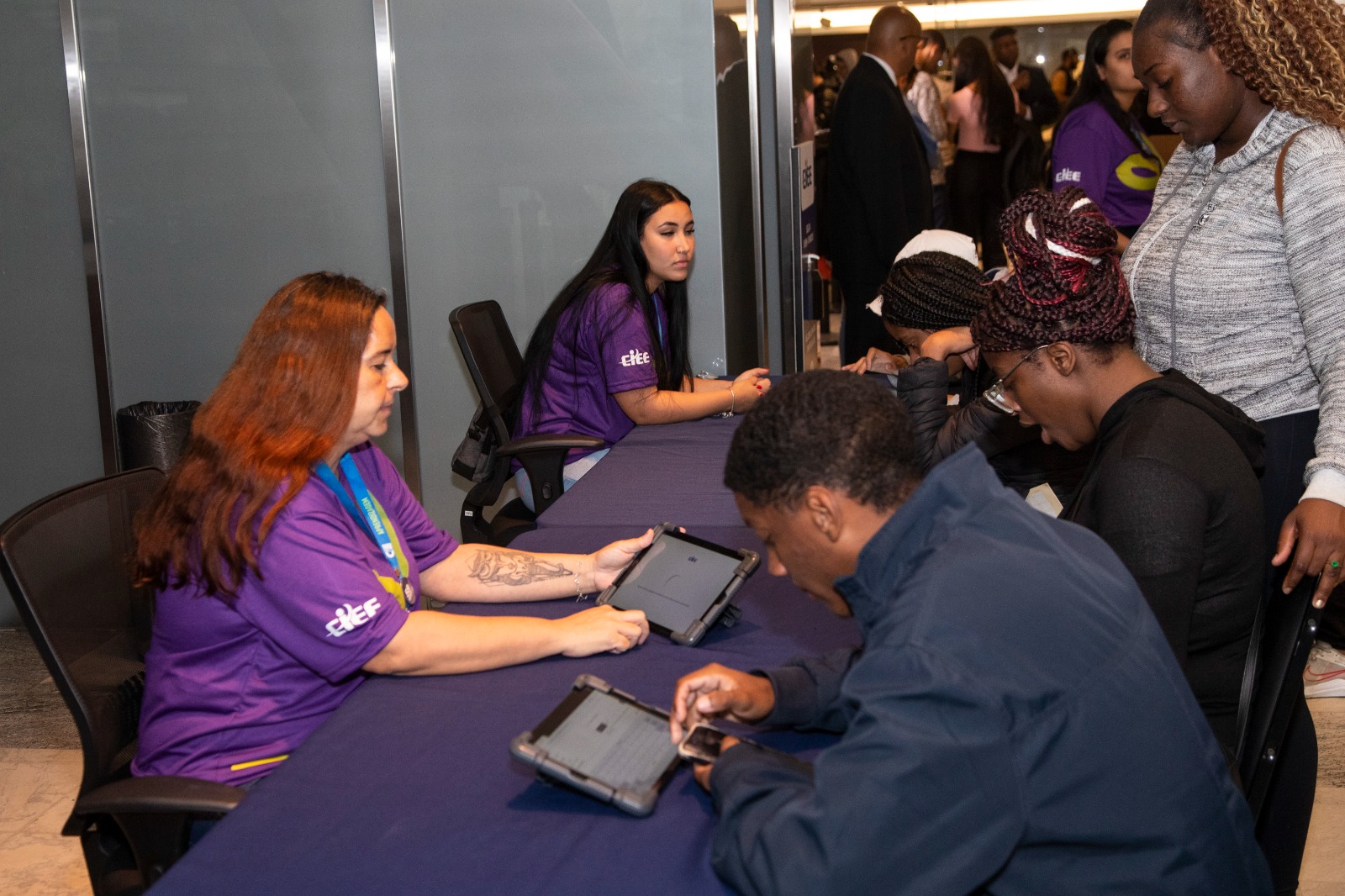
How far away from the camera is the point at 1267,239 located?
6.44 ft

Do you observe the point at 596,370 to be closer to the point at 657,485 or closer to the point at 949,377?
the point at 657,485

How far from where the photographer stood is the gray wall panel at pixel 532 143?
13.0 feet

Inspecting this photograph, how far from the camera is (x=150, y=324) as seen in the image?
424cm

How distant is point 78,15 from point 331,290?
291 cm

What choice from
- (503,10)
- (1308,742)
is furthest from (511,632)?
(503,10)

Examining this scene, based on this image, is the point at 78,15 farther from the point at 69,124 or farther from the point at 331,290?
the point at 331,290

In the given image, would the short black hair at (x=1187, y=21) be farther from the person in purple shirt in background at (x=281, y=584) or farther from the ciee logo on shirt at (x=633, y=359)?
the ciee logo on shirt at (x=633, y=359)

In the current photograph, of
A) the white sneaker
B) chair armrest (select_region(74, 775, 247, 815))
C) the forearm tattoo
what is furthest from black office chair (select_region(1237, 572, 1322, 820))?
the white sneaker

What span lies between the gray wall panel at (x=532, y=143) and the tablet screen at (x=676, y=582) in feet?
7.58

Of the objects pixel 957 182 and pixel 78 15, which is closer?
pixel 78 15

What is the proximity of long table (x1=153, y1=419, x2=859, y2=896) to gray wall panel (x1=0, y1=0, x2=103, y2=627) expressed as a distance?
3.06m

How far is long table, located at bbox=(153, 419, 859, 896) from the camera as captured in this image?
1.20 metres

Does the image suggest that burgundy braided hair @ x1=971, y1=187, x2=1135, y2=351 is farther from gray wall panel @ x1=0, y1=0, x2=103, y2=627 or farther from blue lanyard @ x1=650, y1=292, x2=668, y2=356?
gray wall panel @ x1=0, y1=0, x2=103, y2=627

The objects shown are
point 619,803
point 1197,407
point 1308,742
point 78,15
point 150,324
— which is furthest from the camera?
point 150,324
